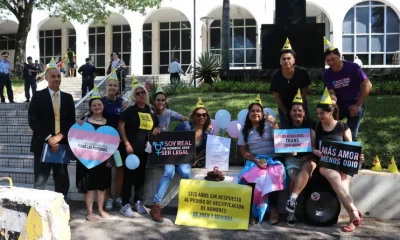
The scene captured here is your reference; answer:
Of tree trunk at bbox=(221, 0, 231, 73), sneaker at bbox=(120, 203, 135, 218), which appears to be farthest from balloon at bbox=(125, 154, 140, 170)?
tree trunk at bbox=(221, 0, 231, 73)

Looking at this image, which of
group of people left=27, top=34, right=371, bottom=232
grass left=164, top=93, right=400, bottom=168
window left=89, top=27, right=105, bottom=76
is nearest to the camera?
group of people left=27, top=34, right=371, bottom=232

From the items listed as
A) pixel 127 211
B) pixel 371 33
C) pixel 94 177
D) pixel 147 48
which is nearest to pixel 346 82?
pixel 127 211

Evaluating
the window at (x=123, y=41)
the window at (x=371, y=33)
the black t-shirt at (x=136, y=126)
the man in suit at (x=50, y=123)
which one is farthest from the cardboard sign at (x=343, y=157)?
the window at (x=123, y=41)

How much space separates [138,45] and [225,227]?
2673cm

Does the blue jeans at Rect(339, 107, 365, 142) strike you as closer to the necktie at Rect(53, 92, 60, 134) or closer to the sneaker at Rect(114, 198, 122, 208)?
the sneaker at Rect(114, 198, 122, 208)

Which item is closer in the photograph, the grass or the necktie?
the necktie

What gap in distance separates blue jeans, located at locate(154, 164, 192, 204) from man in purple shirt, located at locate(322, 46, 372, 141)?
235 cm

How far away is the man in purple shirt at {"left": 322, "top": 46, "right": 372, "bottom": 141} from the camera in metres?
5.68

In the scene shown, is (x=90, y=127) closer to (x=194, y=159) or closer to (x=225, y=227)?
(x=194, y=159)

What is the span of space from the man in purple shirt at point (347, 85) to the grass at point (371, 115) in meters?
0.99

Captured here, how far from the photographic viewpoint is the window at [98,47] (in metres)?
33.8

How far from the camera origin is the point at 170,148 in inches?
238

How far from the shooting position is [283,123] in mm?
6234

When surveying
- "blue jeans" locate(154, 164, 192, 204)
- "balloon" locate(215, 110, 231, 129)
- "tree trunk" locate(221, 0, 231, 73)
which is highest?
"tree trunk" locate(221, 0, 231, 73)
